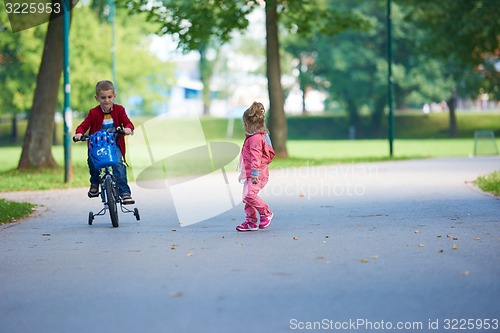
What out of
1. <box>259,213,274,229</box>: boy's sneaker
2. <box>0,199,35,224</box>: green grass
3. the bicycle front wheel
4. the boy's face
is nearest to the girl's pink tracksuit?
<box>259,213,274,229</box>: boy's sneaker

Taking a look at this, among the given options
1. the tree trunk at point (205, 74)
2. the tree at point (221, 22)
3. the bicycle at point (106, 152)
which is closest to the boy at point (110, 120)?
the bicycle at point (106, 152)

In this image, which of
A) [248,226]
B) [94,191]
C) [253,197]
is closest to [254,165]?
[253,197]

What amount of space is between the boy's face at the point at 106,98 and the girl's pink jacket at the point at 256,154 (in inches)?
71.5

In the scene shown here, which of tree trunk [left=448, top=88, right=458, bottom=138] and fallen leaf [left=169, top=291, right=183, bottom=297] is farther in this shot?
tree trunk [left=448, top=88, right=458, bottom=138]

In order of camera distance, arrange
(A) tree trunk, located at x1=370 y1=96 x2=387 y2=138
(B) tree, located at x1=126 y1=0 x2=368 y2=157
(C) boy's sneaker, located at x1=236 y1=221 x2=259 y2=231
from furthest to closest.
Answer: (A) tree trunk, located at x1=370 y1=96 x2=387 y2=138
(B) tree, located at x1=126 y1=0 x2=368 y2=157
(C) boy's sneaker, located at x1=236 y1=221 x2=259 y2=231

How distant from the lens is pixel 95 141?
462 inches

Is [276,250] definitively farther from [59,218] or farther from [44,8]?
[44,8]

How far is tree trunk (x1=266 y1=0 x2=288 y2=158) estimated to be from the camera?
3183 cm

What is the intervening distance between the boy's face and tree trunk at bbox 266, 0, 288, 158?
1990 centimetres

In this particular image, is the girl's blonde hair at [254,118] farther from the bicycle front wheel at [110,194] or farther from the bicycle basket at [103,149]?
the bicycle front wheel at [110,194]

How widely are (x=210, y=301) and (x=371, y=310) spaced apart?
3.73ft

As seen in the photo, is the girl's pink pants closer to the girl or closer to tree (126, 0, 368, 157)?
the girl

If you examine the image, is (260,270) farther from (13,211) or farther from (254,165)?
(13,211)

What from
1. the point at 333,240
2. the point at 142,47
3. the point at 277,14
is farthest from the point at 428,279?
the point at 142,47
